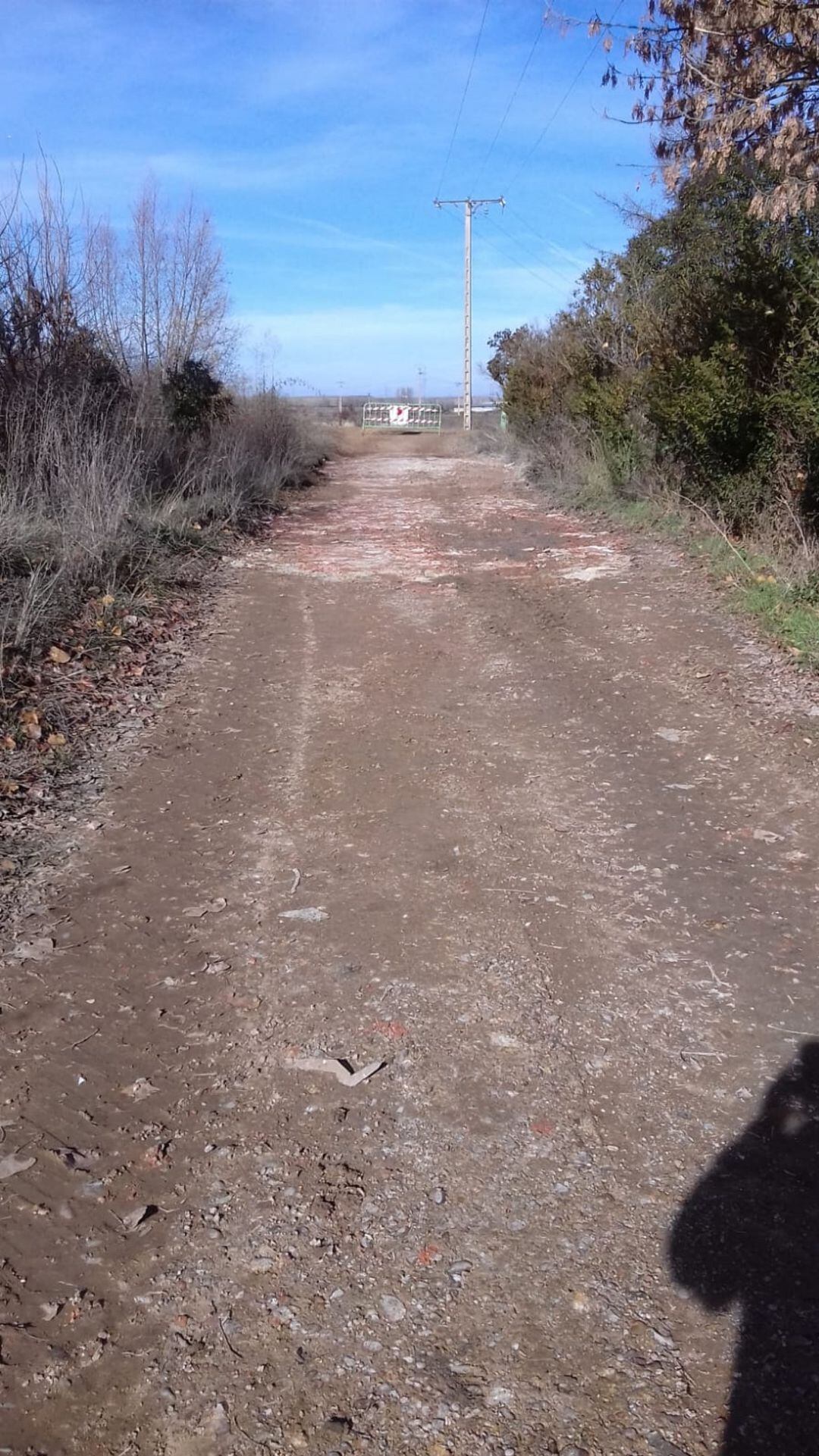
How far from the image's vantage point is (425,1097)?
10.0 feet

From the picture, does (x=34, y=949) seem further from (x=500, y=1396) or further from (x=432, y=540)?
(x=432, y=540)

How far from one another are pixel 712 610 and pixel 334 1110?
630 centimetres

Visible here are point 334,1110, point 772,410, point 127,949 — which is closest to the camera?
point 334,1110

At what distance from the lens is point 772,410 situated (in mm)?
9047

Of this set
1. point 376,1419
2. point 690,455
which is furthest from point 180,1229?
point 690,455

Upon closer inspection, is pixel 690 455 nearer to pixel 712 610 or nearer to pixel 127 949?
pixel 712 610

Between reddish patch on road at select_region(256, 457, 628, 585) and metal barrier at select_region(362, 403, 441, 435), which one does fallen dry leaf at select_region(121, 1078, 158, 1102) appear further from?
metal barrier at select_region(362, 403, 441, 435)

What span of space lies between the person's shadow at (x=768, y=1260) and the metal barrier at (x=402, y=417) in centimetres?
4768

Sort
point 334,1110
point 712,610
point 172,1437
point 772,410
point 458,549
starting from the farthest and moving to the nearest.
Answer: point 458,549 < point 772,410 < point 712,610 < point 334,1110 < point 172,1437

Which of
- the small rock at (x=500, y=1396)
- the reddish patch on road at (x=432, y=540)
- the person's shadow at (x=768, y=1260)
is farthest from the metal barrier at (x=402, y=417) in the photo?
the small rock at (x=500, y=1396)

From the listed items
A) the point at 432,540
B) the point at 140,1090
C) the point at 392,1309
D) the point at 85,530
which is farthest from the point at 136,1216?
the point at 432,540

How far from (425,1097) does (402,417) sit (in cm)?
4950

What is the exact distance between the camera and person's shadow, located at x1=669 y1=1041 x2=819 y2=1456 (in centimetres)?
210

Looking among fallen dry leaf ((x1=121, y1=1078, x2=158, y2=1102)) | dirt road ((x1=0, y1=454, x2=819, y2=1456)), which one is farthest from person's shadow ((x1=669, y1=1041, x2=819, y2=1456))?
fallen dry leaf ((x1=121, y1=1078, x2=158, y2=1102))
